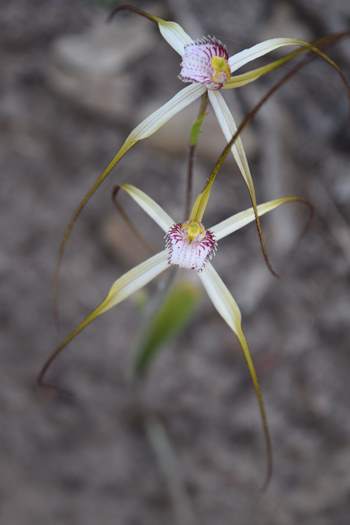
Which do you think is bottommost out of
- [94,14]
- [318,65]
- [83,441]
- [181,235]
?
[181,235]

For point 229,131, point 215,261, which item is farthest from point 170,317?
point 229,131

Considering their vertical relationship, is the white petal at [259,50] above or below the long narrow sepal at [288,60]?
above

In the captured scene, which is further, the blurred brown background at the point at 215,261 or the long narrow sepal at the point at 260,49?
the blurred brown background at the point at 215,261

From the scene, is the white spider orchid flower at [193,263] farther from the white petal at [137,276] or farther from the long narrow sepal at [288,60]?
the long narrow sepal at [288,60]

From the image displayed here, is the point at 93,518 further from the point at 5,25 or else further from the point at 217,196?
the point at 5,25

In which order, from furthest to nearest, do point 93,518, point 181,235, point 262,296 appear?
point 93,518
point 262,296
point 181,235

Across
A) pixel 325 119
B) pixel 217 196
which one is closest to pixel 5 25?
pixel 217 196

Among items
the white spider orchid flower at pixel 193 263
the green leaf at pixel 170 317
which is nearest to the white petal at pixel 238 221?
the white spider orchid flower at pixel 193 263
